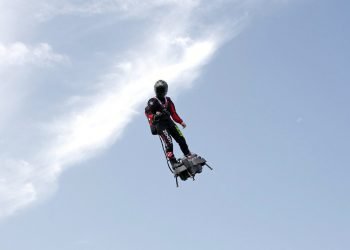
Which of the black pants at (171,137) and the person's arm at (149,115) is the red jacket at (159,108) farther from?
the black pants at (171,137)

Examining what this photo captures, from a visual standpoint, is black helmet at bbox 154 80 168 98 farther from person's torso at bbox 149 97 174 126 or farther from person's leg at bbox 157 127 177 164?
person's leg at bbox 157 127 177 164

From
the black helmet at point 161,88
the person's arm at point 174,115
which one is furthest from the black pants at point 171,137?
the black helmet at point 161,88

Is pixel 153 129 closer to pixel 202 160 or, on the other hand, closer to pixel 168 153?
pixel 168 153

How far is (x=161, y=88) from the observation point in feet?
46.5

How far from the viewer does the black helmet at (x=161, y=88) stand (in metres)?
14.1

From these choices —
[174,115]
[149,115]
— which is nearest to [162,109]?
[149,115]

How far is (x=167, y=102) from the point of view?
14.9m

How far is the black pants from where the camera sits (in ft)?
48.8

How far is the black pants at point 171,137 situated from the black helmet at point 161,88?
1.10 m

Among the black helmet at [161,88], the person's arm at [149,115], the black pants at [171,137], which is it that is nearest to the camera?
the black helmet at [161,88]

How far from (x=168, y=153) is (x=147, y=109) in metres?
1.45

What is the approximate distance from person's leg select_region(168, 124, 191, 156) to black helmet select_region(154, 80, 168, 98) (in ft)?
3.88

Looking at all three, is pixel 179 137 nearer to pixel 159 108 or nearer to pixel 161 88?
pixel 159 108

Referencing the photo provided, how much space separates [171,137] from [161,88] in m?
1.73
